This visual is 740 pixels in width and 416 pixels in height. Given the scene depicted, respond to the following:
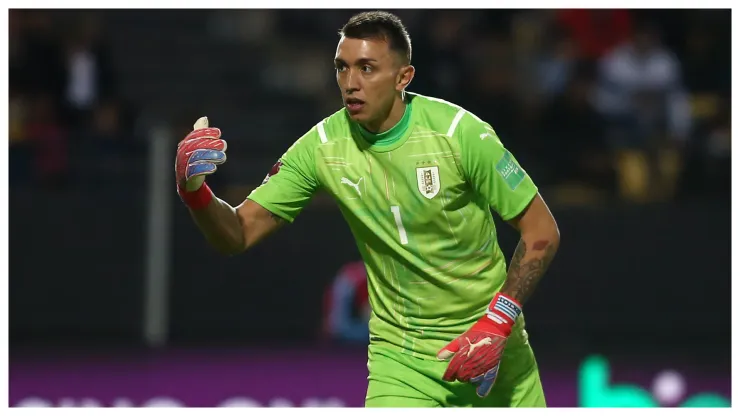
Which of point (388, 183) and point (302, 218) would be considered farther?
point (302, 218)

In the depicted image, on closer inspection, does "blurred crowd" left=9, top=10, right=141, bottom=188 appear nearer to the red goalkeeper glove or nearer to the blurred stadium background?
the blurred stadium background

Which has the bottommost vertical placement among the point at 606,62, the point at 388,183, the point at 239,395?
the point at 239,395

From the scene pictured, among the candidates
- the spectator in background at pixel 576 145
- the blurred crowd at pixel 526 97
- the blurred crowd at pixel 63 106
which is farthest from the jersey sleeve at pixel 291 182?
the spectator in background at pixel 576 145

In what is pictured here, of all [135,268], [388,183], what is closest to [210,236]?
[388,183]

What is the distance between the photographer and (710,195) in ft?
42.5

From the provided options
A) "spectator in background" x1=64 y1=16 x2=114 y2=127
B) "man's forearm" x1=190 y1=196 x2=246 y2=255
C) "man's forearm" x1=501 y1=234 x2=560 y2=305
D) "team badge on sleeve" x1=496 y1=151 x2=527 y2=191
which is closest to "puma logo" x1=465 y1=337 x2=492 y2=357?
"man's forearm" x1=501 y1=234 x2=560 y2=305

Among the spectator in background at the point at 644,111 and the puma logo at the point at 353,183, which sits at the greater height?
the spectator in background at the point at 644,111

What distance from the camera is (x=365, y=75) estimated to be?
572 centimetres

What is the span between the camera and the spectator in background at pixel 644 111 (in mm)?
12875

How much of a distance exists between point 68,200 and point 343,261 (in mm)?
2609

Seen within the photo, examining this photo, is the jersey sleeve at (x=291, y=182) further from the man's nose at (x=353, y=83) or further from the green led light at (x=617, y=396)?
the green led light at (x=617, y=396)

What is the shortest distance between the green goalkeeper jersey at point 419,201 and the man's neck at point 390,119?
0.03m
